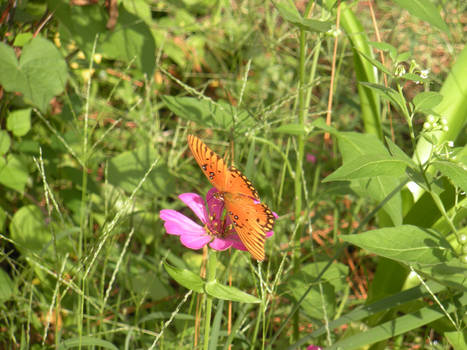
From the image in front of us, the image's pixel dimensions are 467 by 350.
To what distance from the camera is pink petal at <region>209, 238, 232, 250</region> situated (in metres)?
0.82

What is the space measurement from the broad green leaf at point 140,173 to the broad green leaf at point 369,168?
739mm

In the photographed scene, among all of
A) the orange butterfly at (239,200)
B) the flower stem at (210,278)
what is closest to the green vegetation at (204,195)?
the flower stem at (210,278)

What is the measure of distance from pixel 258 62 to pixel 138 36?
1.10 metres

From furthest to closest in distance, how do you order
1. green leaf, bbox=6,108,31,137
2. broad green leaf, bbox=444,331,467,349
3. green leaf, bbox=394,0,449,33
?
green leaf, bbox=6,108,31,137 < broad green leaf, bbox=444,331,467,349 < green leaf, bbox=394,0,449,33

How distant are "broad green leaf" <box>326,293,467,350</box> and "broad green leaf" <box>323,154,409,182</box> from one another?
328 mm

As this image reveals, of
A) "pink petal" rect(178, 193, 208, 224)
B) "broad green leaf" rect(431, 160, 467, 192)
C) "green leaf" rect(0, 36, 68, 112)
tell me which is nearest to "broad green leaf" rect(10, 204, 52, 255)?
"green leaf" rect(0, 36, 68, 112)

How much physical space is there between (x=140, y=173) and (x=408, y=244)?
83 cm

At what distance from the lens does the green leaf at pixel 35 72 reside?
47.8 inches

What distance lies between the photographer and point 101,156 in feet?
5.40

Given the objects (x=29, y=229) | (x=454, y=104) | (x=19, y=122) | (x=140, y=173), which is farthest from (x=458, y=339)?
(x=19, y=122)

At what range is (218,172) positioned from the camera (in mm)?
793

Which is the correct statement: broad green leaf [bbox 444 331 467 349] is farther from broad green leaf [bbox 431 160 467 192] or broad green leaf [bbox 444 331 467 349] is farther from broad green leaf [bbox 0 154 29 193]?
broad green leaf [bbox 0 154 29 193]

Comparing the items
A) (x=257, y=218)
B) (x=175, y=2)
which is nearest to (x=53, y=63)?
(x=175, y=2)

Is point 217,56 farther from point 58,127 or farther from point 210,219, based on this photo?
point 210,219
